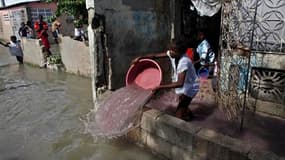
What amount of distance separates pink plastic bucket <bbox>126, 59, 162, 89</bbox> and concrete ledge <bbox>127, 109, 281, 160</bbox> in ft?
2.53

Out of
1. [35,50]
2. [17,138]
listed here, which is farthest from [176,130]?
[35,50]

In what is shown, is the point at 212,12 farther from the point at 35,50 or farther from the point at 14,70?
the point at 14,70

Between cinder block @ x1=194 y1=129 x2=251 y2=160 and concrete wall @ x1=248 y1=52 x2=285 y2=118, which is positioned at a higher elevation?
concrete wall @ x1=248 y1=52 x2=285 y2=118

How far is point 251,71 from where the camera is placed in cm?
469

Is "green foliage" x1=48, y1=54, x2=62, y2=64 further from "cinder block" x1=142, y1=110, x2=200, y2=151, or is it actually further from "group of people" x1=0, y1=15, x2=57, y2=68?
"cinder block" x1=142, y1=110, x2=200, y2=151

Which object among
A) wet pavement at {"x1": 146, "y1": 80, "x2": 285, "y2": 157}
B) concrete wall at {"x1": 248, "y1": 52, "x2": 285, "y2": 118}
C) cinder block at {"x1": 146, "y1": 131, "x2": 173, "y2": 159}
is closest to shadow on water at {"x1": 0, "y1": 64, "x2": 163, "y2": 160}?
cinder block at {"x1": 146, "y1": 131, "x2": 173, "y2": 159}

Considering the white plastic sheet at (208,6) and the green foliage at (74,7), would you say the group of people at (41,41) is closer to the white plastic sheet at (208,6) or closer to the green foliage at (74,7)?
the green foliage at (74,7)

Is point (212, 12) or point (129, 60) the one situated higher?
point (212, 12)

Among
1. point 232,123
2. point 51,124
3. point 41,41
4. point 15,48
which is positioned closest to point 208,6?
point 232,123

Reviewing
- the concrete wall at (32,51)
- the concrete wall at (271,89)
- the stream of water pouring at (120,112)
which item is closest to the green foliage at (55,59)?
the concrete wall at (32,51)

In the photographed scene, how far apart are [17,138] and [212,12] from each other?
488cm

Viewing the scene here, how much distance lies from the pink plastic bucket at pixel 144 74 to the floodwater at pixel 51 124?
1.16m

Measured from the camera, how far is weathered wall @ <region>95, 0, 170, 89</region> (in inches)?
207

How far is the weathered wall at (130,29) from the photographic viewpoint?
525 centimetres
